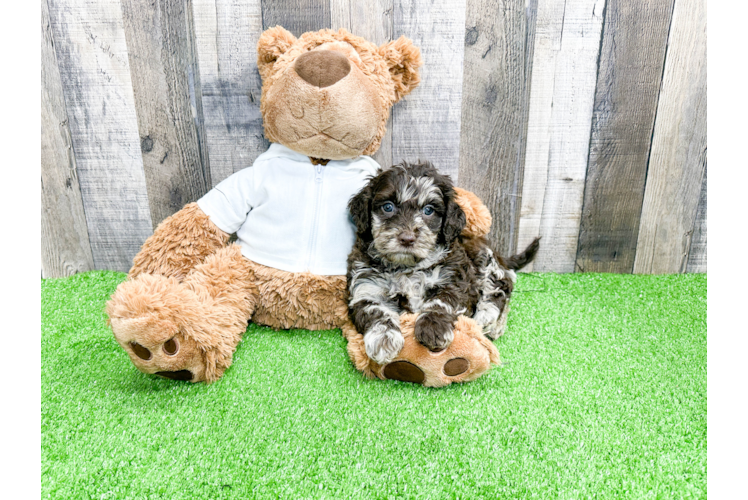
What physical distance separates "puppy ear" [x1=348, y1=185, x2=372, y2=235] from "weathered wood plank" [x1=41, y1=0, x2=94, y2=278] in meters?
1.85

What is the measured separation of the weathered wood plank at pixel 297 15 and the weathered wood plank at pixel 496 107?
805 millimetres

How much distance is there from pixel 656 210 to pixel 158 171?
308cm

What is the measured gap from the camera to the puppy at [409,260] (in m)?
2.00

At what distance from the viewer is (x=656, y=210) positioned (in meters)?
2.93

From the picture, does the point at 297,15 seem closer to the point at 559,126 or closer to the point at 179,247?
the point at 179,247

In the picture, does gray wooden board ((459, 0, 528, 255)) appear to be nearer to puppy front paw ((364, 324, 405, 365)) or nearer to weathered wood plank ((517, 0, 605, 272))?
weathered wood plank ((517, 0, 605, 272))

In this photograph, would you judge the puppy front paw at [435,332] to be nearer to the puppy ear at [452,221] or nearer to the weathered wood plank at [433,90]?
the puppy ear at [452,221]

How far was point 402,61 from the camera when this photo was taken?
7.98 ft

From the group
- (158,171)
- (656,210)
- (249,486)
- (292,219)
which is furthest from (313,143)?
(656,210)

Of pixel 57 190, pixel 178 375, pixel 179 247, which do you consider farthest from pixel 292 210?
pixel 57 190

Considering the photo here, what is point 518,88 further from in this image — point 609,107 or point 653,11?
point 653,11

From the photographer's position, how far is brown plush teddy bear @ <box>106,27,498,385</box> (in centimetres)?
214

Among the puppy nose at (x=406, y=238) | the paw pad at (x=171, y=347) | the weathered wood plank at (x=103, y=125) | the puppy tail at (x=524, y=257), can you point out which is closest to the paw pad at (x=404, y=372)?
the puppy nose at (x=406, y=238)

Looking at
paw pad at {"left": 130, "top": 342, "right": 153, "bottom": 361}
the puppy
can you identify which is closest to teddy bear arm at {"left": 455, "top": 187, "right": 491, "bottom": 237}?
the puppy
